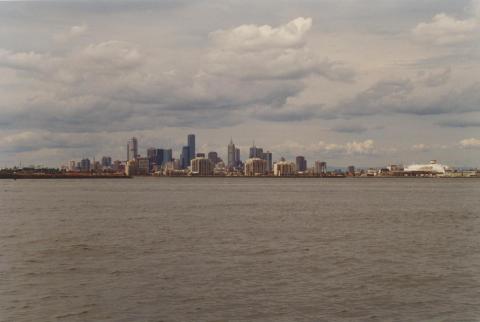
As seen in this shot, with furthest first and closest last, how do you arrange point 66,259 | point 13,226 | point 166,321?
1. point 13,226
2. point 66,259
3. point 166,321

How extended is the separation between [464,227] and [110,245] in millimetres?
36413

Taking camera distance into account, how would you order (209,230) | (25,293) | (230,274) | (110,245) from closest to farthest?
(25,293)
(230,274)
(110,245)
(209,230)

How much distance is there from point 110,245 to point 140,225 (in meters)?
16.6

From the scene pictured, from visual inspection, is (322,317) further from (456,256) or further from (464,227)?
(464,227)

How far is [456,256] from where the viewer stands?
40.4 meters

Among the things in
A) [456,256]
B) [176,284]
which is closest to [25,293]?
[176,284]

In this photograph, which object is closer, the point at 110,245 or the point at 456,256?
the point at 456,256

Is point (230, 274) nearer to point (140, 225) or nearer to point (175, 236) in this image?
point (175, 236)

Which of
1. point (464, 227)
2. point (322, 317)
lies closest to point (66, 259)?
point (322, 317)

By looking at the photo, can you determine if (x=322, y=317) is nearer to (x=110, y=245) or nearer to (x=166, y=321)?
(x=166, y=321)

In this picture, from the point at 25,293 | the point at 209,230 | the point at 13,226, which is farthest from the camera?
the point at 13,226

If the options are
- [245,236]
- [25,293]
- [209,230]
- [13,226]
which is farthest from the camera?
[13,226]

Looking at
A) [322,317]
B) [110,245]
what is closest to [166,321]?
[322,317]

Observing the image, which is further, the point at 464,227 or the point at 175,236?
the point at 464,227
